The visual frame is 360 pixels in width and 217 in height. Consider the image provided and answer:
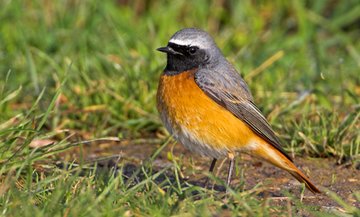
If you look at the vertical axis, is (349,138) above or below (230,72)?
below

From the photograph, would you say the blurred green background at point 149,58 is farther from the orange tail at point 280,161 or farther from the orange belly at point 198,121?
the orange belly at point 198,121

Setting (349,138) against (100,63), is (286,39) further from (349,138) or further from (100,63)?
(349,138)

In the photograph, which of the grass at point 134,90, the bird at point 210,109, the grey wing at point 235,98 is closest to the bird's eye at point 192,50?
the bird at point 210,109

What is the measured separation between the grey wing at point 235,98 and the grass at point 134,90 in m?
0.63

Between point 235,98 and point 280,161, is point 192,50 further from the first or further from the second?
point 280,161

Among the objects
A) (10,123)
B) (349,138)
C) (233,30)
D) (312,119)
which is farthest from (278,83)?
Result: (10,123)

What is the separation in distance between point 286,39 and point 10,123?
4858mm

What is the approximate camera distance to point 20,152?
20.2 ft

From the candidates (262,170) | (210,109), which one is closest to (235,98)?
(210,109)

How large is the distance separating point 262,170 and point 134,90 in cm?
174

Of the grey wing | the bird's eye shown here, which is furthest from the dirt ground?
the bird's eye

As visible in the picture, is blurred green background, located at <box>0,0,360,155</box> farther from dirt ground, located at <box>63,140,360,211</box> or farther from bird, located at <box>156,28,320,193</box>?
bird, located at <box>156,28,320,193</box>

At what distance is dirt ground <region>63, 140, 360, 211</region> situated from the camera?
21.0 ft

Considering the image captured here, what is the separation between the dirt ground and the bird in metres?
0.20
